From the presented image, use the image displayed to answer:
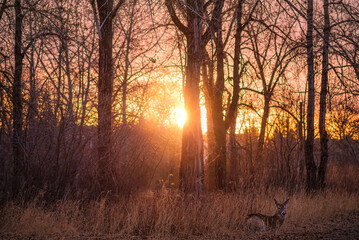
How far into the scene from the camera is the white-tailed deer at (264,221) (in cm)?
760

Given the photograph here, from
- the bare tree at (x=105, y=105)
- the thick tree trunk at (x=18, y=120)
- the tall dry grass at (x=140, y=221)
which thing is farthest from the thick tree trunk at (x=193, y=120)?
the thick tree trunk at (x=18, y=120)

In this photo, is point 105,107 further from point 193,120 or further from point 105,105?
point 193,120

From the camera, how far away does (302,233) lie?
8.20m

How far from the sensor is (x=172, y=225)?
755cm

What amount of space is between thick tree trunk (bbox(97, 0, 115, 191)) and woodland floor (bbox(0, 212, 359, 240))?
397cm

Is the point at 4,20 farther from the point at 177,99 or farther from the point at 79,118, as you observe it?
the point at 177,99

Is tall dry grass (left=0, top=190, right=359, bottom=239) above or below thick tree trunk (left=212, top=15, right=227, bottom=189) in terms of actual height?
below

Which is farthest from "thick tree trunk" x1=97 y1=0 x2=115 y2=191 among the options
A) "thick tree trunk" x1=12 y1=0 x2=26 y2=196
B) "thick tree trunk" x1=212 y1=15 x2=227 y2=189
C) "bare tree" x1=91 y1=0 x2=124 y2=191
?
"thick tree trunk" x1=212 y1=15 x2=227 y2=189

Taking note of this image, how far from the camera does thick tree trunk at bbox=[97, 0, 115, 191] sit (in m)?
10.7

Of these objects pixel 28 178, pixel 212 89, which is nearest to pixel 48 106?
pixel 28 178

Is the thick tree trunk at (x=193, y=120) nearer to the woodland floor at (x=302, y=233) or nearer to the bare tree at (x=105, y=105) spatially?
the bare tree at (x=105, y=105)

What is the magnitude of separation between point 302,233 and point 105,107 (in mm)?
6384

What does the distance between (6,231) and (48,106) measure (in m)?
3.67

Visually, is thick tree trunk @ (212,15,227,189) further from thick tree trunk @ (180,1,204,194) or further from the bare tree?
the bare tree
